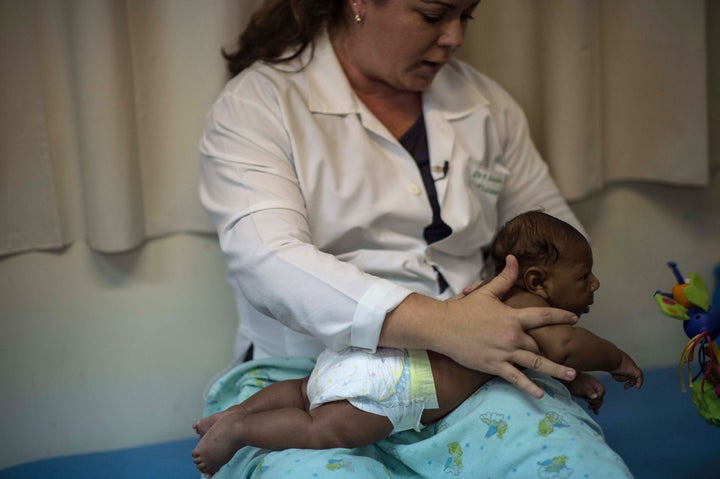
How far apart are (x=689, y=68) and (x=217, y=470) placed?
4.96 ft

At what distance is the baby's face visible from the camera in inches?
56.1

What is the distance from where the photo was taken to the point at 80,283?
189 cm

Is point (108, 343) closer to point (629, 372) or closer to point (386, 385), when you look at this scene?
point (386, 385)

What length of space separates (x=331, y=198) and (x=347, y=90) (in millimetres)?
243

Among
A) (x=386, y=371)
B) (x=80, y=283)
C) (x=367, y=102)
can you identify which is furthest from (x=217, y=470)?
(x=367, y=102)

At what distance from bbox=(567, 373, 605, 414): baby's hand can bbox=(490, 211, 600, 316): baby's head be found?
145mm

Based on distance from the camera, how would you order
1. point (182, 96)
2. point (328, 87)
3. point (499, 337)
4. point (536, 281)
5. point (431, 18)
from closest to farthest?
point (499, 337), point (536, 281), point (431, 18), point (328, 87), point (182, 96)

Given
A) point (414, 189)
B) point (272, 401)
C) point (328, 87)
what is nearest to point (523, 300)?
point (414, 189)

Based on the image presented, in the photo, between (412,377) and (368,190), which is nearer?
(412,377)

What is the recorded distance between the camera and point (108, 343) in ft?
6.31

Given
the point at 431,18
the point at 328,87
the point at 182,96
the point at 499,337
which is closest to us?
the point at 499,337

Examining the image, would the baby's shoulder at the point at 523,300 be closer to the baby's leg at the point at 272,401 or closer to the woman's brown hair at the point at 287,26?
the baby's leg at the point at 272,401

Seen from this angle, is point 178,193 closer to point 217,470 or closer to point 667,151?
point 217,470

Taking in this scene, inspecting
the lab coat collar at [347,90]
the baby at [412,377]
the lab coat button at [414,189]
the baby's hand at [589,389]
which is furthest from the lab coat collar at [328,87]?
the baby's hand at [589,389]
